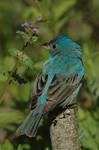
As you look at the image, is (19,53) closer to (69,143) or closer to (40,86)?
(40,86)

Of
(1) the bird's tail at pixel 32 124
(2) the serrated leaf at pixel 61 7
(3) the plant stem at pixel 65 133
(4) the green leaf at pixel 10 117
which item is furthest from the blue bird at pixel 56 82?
(2) the serrated leaf at pixel 61 7

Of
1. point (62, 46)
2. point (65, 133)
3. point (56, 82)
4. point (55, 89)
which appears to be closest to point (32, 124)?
point (65, 133)

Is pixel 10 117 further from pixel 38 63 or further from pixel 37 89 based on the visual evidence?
pixel 37 89

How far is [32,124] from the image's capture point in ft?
23.7

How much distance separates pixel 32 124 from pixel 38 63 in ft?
4.74

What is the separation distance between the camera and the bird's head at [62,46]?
27.1 ft

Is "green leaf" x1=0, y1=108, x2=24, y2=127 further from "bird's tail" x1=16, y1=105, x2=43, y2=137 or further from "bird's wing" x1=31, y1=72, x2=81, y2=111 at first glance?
"bird's tail" x1=16, y1=105, x2=43, y2=137

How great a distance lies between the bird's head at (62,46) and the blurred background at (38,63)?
0.28 meters

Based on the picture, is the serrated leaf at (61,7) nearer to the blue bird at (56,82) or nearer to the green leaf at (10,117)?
the blue bird at (56,82)

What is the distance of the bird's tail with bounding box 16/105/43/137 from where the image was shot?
7.17 m

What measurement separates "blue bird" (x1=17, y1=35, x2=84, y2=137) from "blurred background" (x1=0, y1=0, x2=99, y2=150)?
0.81ft

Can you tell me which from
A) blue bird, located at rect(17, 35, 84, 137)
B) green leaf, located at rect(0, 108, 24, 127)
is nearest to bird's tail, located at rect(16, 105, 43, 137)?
blue bird, located at rect(17, 35, 84, 137)

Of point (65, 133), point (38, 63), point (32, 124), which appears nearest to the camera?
point (65, 133)

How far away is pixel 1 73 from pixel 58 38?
99cm
